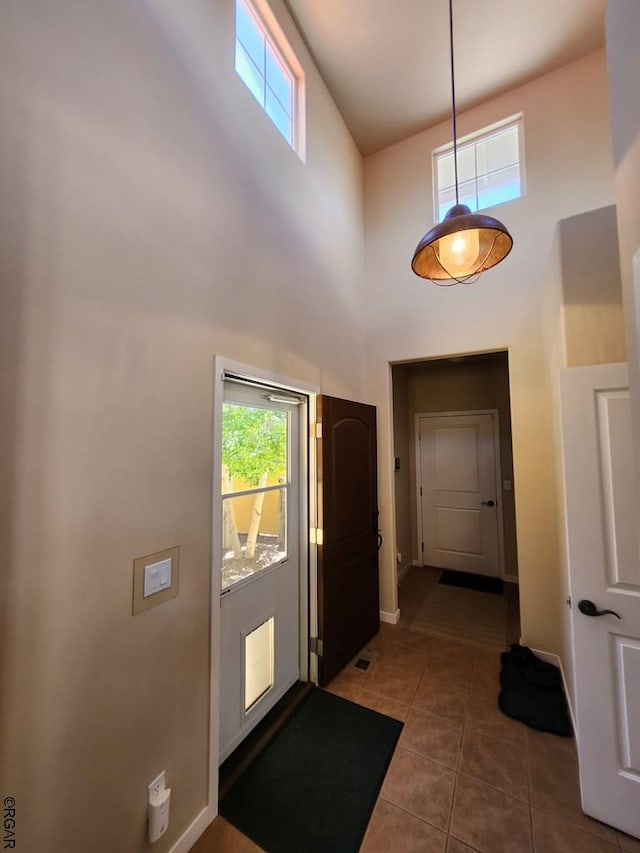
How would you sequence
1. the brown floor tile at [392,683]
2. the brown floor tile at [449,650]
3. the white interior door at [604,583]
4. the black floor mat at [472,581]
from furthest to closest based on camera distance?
1. the black floor mat at [472,581]
2. the brown floor tile at [449,650]
3. the brown floor tile at [392,683]
4. the white interior door at [604,583]

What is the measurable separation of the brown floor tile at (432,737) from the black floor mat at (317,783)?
0.07m

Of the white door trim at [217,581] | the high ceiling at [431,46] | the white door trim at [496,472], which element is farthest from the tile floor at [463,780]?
the high ceiling at [431,46]

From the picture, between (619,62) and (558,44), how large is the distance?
2.40m

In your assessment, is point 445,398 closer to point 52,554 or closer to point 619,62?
point 619,62

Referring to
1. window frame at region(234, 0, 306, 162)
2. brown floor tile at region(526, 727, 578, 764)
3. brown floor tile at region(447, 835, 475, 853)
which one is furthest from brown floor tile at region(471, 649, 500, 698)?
window frame at region(234, 0, 306, 162)

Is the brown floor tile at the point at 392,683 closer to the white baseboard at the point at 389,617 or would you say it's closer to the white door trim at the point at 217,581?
the white door trim at the point at 217,581

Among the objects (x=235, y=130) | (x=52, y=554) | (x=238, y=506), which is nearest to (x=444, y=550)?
(x=238, y=506)

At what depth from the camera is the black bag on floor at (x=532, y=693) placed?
188 cm

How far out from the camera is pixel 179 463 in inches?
52.3

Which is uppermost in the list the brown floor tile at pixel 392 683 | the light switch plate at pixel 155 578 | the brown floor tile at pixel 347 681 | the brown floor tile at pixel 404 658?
the light switch plate at pixel 155 578

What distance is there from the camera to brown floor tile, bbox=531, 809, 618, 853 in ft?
4.26

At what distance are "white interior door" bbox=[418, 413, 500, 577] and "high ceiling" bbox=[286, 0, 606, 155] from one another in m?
3.17

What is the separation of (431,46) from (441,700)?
15.1 feet

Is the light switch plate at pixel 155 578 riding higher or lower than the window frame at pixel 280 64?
lower
